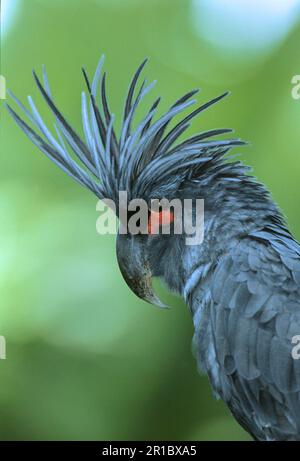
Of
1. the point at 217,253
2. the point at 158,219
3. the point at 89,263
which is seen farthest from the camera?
the point at 89,263

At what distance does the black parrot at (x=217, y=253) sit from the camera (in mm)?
2691

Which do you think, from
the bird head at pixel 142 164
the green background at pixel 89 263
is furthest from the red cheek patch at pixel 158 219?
the green background at pixel 89 263

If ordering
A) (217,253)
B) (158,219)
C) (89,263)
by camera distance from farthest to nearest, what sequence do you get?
(89,263), (158,219), (217,253)

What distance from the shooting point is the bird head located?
312cm

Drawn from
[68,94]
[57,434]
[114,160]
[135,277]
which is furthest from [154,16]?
[57,434]

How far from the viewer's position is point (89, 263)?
5.41 meters

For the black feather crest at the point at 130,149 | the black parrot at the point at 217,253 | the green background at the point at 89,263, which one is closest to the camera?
the black parrot at the point at 217,253

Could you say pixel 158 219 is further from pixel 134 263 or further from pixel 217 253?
pixel 217 253

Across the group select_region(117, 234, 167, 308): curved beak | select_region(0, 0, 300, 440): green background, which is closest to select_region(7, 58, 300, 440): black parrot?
select_region(117, 234, 167, 308): curved beak

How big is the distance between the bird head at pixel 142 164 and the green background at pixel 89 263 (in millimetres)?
1860

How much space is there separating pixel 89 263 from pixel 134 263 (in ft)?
7.49

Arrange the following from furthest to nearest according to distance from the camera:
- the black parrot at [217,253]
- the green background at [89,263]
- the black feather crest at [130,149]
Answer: the green background at [89,263] → the black feather crest at [130,149] → the black parrot at [217,253]

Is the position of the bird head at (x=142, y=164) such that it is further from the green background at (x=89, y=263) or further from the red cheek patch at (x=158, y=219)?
the green background at (x=89, y=263)

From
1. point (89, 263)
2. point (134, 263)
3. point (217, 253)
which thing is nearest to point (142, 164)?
point (134, 263)
